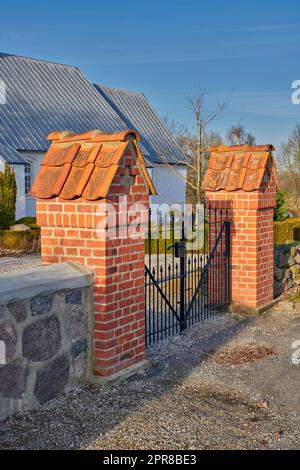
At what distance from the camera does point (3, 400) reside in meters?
3.71

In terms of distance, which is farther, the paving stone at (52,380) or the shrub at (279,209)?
the shrub at (279,209)

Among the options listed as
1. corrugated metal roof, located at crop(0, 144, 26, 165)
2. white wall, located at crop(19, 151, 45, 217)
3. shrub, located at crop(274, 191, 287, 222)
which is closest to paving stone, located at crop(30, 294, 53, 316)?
shrub, located at crop(274, 191, 287, 222)

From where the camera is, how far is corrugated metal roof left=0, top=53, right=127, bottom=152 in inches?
901

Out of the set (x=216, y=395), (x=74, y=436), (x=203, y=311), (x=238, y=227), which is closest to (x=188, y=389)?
(x=216, y=395)

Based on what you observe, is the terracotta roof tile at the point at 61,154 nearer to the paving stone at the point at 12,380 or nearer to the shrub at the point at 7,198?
the paving stone at the point at 12,380

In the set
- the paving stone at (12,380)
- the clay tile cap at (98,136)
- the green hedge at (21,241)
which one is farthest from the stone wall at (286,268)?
the green hedge at (21,241)

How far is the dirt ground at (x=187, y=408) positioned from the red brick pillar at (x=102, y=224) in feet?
1.34

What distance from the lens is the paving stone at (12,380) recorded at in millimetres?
3684

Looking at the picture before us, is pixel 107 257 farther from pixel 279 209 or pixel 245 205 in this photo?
pixel 279 209

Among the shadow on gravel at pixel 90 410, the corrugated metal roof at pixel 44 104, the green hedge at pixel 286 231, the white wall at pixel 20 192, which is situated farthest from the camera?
the corrugated metal roof at pixel 44 104

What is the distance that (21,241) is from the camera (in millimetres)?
15688

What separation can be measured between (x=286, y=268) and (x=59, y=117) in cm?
1812
